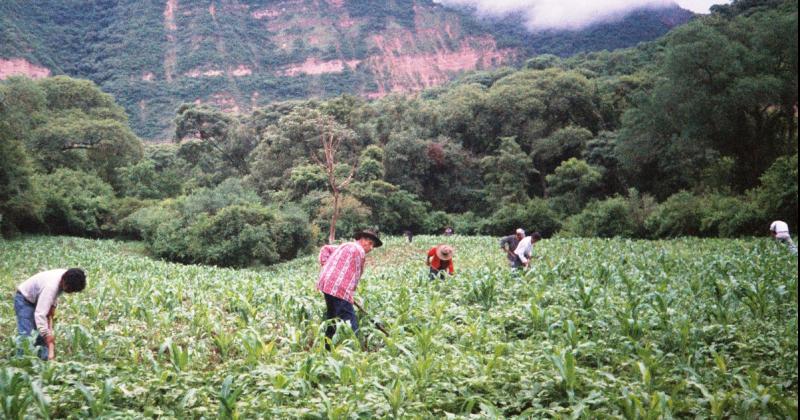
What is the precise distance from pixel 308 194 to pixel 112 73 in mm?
66949

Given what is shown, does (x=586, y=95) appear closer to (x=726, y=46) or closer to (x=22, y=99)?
(x=726, y=46)

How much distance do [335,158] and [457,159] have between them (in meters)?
11.4

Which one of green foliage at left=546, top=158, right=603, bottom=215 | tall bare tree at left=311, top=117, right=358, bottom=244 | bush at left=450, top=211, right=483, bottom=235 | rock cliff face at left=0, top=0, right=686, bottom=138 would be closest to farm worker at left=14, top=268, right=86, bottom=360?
tall bare tree at left=311, top=117, right=358, bottom=244

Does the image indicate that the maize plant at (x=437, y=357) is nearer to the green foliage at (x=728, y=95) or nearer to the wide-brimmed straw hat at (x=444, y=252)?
the wide-brimmed straw hat at (x=444, y=252)

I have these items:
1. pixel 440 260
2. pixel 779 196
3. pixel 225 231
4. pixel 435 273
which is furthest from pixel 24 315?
pixel 779 196

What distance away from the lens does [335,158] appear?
131 feet

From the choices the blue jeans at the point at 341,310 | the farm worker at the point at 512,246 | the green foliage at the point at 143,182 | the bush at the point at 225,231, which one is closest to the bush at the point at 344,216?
the bush at the point at 225,231

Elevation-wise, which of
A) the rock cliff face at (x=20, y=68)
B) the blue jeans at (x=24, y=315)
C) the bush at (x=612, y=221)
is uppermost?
the rock cliff face at (x=20, y=68)

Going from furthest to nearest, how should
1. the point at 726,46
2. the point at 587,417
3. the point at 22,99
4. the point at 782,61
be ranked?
the point at 22,99 < the point at 726,46 < the point at 782,61 < the point at 587,417

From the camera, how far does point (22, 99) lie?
40.4 metres

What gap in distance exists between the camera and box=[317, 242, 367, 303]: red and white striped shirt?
600 cm

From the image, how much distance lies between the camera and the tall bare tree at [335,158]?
2762 centimetres

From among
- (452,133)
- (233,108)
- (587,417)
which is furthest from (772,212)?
(233,108)

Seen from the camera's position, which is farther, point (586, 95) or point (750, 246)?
point (586, 95)
